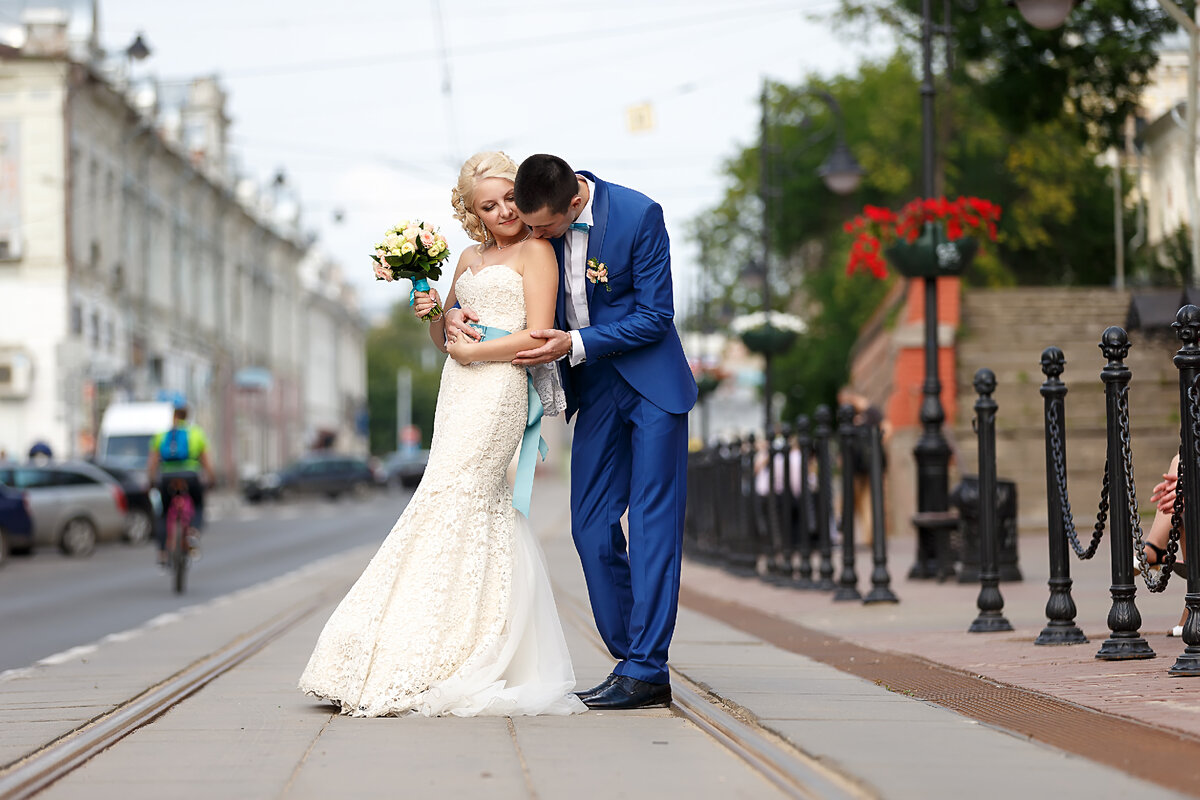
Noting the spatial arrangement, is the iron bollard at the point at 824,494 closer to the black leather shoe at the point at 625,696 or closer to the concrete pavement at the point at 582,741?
the concrete pavement at the point at 582,741

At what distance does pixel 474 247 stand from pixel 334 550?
826 inches

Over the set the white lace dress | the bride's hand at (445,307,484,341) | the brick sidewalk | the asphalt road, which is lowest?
the asphalt road

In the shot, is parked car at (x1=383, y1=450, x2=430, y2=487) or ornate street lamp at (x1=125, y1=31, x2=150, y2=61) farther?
parked car at (x1=383, y1=450, x2=430, y2=487)

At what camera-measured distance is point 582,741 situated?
5.67m

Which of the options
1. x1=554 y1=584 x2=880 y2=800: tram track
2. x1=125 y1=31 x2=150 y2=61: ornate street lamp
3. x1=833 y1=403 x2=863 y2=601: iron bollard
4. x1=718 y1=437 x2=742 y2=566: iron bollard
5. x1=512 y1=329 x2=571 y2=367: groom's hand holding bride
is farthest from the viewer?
x1=125 y1=31 x2=150 y2=61: ornate street lamp

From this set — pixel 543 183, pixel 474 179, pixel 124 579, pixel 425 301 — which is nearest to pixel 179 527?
pixel 124 579

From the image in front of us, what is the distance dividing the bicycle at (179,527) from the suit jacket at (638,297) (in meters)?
11.4

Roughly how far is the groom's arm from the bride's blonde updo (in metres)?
0.54

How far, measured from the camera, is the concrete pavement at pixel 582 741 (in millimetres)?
4793

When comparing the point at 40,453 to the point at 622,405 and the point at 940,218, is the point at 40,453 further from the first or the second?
the point at 622,405

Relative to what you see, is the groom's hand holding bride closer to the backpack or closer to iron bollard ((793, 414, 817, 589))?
iron bollard ((793, 414, 817, 589))

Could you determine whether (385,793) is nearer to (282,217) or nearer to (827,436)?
(827,436)

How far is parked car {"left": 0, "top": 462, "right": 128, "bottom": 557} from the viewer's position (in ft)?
86.4

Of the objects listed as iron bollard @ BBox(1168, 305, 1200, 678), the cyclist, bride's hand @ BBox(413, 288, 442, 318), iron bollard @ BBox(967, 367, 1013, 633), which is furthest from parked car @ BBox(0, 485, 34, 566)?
iron bollard @ BBox(1168, 305, 1200, 678)
